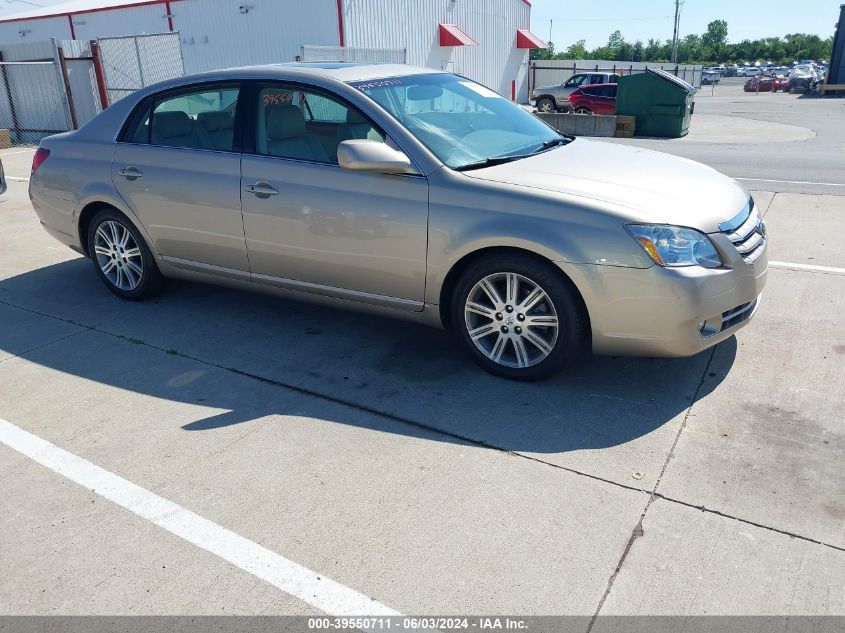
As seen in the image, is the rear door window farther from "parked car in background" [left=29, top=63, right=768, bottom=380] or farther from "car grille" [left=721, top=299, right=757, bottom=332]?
"car grille" [left=721, top=299, right=757, bottom=332]

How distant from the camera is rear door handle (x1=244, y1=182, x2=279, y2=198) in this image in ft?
15.0

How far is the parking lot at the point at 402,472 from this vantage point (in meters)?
2.62

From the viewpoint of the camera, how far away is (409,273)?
4.24 m

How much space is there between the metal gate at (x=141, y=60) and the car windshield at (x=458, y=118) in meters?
15.9

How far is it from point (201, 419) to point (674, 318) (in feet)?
8.33

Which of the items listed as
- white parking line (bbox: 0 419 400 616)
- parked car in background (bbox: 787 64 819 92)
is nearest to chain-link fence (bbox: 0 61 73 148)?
white parking line (bbox: 0 419 400 616)

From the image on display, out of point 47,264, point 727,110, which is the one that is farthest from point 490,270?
point 727,110

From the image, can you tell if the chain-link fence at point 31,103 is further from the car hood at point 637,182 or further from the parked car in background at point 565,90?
the car hood at point 637,182

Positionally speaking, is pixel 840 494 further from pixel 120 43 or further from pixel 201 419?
pixel 120 43

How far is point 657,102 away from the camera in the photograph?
1836 centimetres

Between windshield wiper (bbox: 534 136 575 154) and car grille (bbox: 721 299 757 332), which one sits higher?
windshield wiper (bbox: 534 136 575 154)

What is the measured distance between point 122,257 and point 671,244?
415 cm

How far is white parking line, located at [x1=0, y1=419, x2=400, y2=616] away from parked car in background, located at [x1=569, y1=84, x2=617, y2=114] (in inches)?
916

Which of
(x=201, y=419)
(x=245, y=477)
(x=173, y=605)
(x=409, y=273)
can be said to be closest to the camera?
(x=173, y=605)
